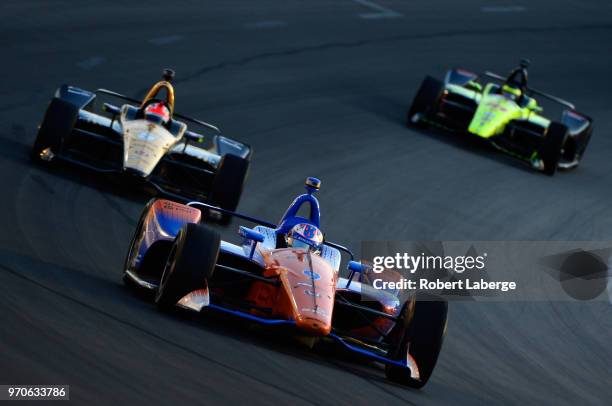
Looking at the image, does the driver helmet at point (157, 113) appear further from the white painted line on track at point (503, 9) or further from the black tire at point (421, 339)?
the white painted line on track at point (503, 9)

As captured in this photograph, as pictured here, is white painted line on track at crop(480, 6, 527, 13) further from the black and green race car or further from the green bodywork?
the green bodywork

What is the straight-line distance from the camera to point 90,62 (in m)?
24.0

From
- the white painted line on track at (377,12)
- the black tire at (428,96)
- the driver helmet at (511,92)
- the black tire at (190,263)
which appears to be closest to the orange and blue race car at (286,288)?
the black tire at (190,263)

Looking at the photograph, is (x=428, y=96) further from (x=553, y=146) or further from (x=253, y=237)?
(x=253, y=237)

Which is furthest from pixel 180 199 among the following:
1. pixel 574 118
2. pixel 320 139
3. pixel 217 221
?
pixel 574 118

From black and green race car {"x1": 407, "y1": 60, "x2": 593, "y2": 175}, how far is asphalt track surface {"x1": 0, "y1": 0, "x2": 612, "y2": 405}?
366mm

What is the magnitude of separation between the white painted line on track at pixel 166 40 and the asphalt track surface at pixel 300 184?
2.8 inches

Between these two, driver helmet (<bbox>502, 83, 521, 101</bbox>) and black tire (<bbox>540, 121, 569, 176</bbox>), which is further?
driver helmet (<bbox>502, 83, 521, 101</bbox>)

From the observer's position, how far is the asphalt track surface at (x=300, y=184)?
10.8 meters

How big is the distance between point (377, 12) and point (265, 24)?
15.3 ft

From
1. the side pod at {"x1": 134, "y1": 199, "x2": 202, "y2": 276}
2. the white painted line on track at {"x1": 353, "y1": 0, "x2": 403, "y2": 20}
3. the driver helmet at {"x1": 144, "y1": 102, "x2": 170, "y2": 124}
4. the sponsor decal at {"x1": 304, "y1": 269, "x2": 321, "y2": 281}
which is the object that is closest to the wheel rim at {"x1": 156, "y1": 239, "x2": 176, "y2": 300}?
the side pod at {"x1": 134, "y1": 199, "x2": 202, "y2": 276}

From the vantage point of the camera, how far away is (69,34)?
25.6m

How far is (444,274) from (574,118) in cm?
1019

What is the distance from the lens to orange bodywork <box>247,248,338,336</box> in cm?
1150
